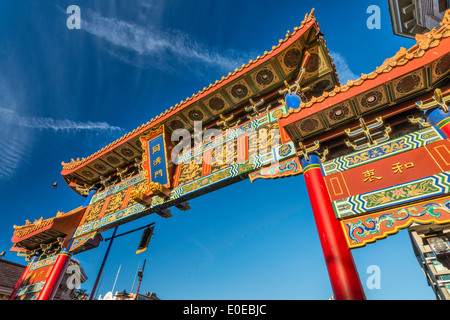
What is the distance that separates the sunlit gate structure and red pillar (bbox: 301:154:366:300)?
0.02m

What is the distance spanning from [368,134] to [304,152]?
115 cm

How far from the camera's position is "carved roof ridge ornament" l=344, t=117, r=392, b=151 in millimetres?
4086

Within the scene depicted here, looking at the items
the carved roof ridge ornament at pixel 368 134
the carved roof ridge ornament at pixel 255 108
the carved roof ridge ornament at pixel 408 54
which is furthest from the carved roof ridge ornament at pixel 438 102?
the carved roof ridge ornament at pixel 255 108

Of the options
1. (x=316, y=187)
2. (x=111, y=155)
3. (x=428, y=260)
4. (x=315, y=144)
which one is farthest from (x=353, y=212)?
(x=428, y=260)

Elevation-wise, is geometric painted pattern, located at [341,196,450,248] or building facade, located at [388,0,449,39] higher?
building facade, located at [388,0,449,39]

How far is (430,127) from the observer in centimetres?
372

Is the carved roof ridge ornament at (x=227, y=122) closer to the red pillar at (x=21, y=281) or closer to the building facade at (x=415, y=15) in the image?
the building facade at (x=415, y=15)

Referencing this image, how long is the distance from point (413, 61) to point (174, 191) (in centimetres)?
603

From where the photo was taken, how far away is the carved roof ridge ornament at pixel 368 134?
13.4 feet

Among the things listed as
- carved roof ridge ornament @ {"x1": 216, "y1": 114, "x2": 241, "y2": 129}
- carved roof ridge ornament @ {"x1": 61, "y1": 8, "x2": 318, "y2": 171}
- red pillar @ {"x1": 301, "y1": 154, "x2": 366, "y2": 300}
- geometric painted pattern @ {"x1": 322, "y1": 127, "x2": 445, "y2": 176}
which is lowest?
red pillar @ {"x1": 301, "y1": 154, "x2": 366, "y2": 300}

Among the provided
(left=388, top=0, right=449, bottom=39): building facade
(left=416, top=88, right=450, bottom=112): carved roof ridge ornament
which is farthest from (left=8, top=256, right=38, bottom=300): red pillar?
(left=388, top=0, right=449, bottom=39): building facade

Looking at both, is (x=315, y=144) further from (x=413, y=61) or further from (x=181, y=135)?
(x=181, y=135)

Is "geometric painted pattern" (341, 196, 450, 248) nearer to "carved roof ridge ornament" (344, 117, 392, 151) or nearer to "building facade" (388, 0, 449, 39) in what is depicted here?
"carved roof ridge ornament" (344, 117, 392, 151)

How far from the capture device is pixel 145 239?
8.11 meters
